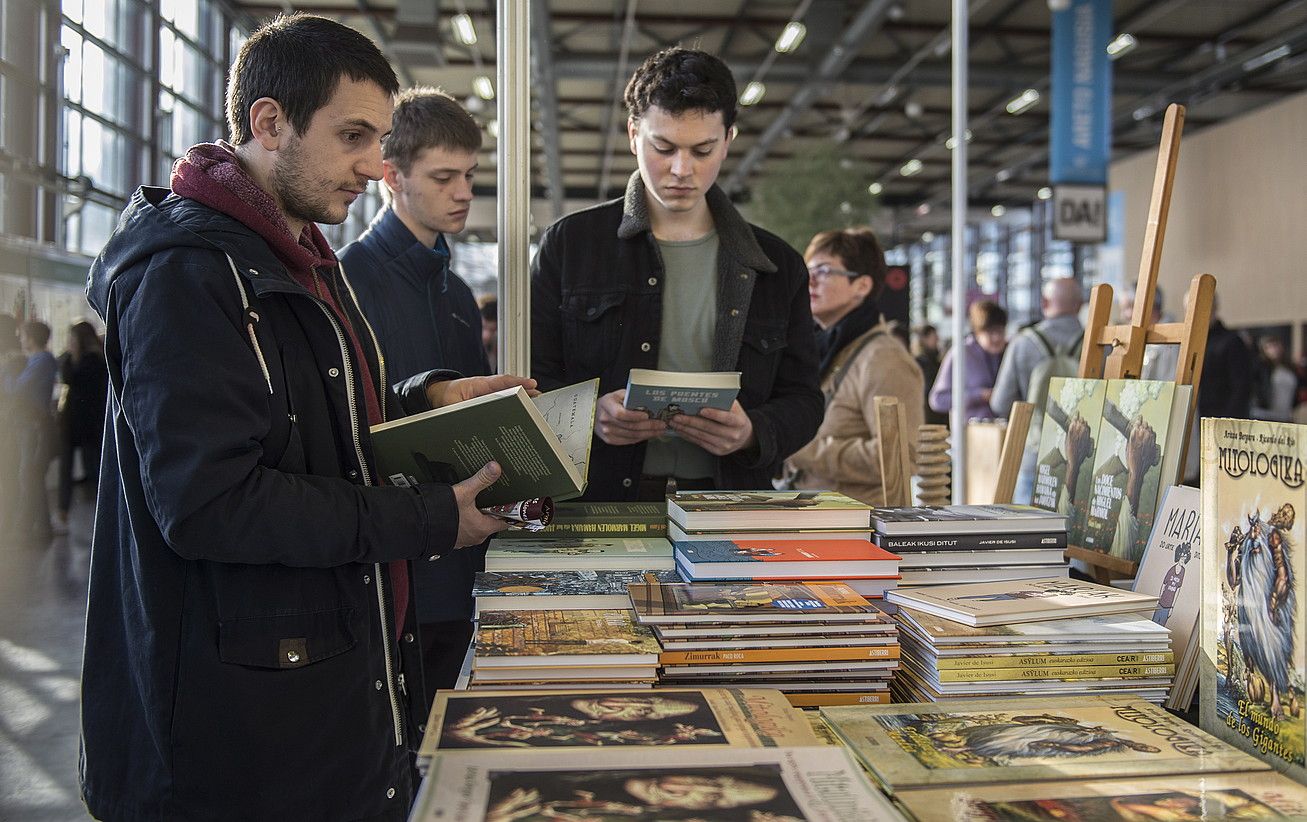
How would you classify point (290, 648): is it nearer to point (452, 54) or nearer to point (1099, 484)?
point (1099, 484)

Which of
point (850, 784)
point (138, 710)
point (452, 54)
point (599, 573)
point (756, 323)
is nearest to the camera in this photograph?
point (850, 784)

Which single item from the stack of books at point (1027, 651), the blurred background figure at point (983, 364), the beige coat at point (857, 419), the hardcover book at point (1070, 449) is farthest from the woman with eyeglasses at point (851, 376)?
the blurred background figure at point (983, 364)

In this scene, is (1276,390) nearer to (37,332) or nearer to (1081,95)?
(1081,95)

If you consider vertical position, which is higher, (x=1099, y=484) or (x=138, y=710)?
(x=1099, y=484)

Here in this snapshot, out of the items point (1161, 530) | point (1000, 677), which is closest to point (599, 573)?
point (1000, 677)

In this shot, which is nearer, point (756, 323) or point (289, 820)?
point (289, 820)

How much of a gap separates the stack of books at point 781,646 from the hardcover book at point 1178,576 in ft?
1.27

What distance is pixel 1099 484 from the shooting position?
1.65 metres

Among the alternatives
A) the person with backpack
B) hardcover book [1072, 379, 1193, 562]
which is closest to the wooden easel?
hardcover book [1072, 379, 1193, 562]

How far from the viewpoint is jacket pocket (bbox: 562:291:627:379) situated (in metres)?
1.96

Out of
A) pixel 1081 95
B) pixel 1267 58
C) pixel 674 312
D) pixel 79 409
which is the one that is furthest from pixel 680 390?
pixel 1267 58

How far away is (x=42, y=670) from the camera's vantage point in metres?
2.49

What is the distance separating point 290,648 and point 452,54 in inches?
471

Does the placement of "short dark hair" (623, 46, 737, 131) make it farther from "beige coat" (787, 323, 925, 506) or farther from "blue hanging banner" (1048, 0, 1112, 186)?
"blue hanging banner" (1048, 0, 1112, 186)
